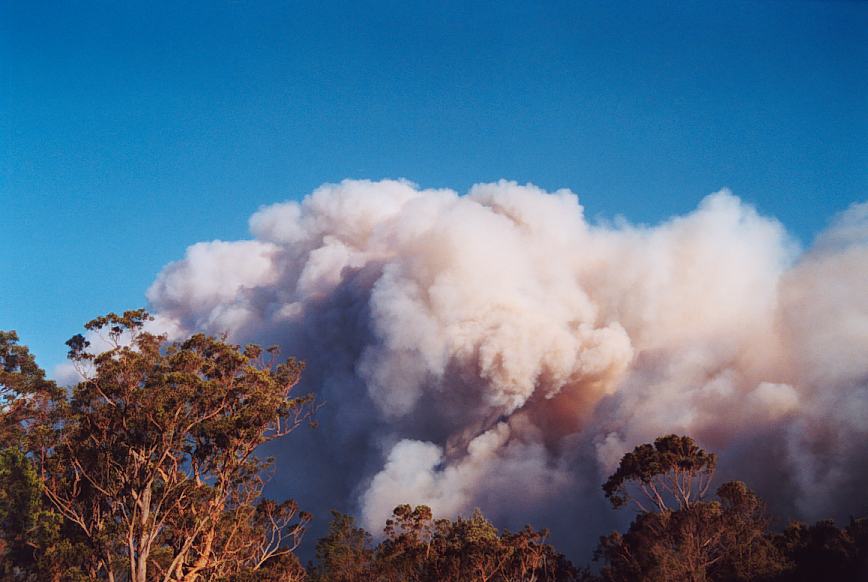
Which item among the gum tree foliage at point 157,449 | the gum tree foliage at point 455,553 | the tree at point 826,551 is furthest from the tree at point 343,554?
the tree at point 826,551

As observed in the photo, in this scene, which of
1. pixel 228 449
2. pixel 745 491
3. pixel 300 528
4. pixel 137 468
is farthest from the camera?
pixel 745 491

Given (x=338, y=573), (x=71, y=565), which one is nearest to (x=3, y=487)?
(x=71, y=565)

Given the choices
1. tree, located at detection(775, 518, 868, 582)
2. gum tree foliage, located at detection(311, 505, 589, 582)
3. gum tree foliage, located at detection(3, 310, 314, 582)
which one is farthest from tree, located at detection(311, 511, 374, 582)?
tree, located at detection(775, 518, 868, 582)

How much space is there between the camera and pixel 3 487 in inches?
1260

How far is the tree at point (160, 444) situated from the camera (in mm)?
26578

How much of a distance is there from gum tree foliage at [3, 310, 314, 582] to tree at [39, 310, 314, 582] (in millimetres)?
51

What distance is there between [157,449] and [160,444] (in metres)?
0.42

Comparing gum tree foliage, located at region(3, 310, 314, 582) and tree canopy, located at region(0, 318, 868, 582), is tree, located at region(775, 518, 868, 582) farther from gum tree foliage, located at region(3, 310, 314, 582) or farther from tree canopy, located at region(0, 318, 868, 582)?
gum tree foliage, located at region(3, 310, 314, 582)

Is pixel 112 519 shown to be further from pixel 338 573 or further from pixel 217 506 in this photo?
pixel 338 573

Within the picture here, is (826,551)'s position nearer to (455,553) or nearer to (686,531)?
(686,531)

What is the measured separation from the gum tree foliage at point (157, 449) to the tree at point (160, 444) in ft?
0.17

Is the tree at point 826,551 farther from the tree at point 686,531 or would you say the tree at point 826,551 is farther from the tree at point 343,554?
the tree at point 343,554

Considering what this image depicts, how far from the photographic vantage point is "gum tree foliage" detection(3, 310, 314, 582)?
26.6m

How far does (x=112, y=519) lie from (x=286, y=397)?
932cm
